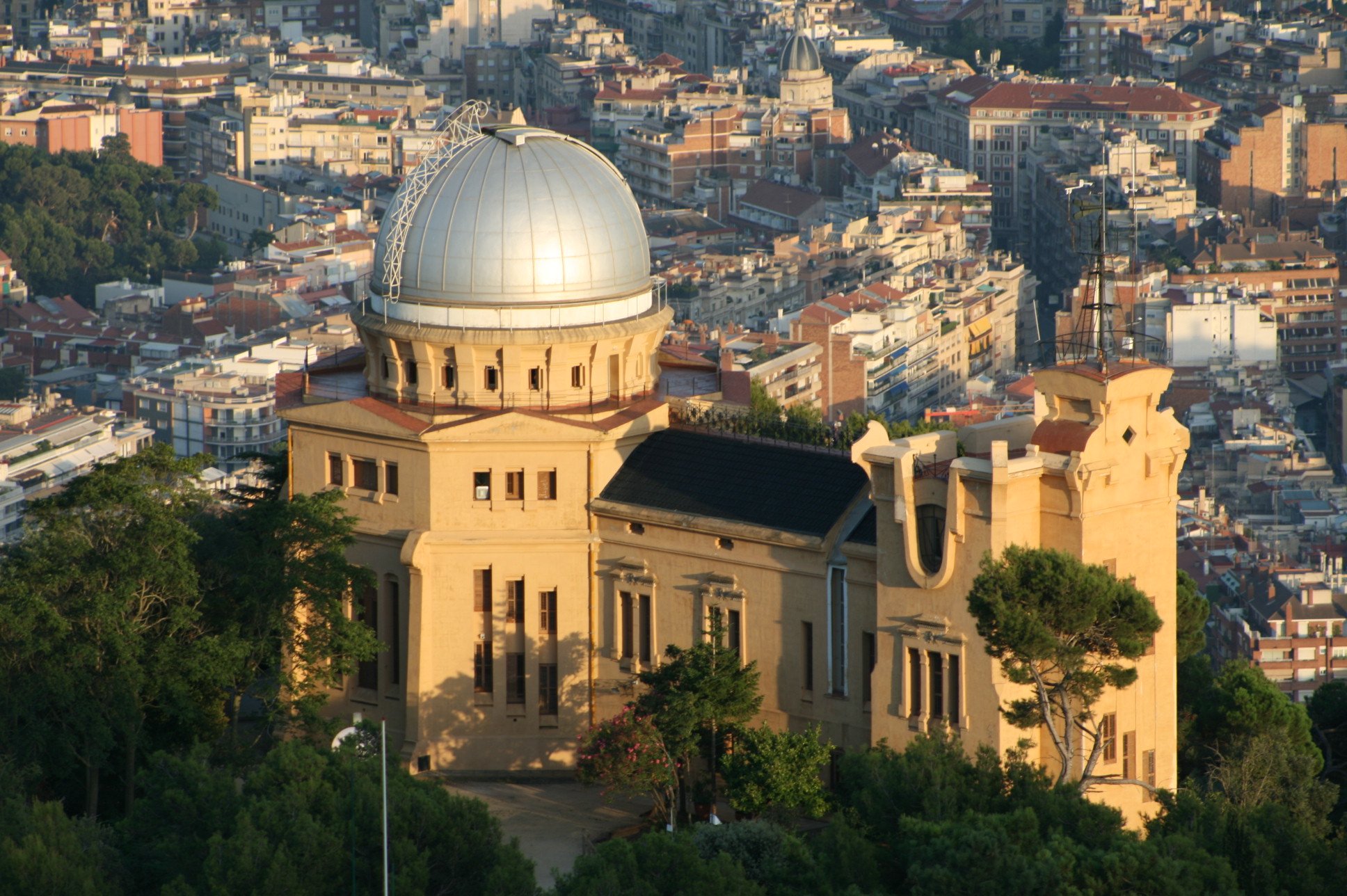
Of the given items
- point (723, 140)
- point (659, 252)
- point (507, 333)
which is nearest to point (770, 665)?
point (507, 333)

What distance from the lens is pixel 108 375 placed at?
154625mm

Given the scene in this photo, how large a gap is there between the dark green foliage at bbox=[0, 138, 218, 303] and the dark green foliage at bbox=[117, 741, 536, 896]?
136144mm

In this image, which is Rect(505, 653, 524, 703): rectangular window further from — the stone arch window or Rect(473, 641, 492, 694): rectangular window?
the stone arch window

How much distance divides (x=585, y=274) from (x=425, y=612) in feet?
21.5

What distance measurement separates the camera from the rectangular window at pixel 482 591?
161 ft

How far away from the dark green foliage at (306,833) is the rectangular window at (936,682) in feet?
24.0

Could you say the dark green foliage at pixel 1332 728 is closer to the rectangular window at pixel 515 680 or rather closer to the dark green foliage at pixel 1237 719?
the dark green foliage at pixel 1237 719

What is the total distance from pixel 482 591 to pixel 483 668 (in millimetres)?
1355

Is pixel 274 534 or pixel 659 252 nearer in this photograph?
pixel 274 534

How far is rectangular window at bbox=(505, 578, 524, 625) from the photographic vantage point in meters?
49.1

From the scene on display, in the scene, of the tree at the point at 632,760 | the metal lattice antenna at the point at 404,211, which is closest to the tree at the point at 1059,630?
the tree at the point at 632,760

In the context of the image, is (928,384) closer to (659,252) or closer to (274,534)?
(659,252)

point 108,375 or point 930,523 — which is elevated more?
point 930,523

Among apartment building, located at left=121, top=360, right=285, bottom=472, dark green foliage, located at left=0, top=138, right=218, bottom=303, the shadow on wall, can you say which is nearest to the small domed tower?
the shadow on wall
